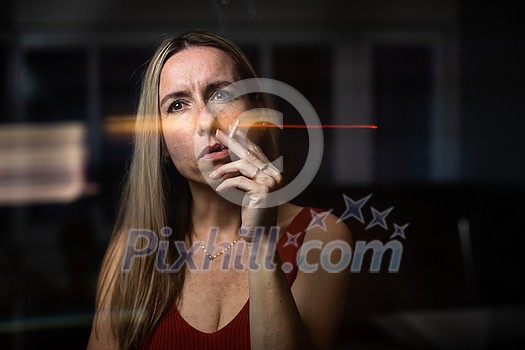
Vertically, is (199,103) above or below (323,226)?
above

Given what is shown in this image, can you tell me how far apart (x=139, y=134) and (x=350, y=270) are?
488 mm

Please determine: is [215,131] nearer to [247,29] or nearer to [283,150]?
[283,150]

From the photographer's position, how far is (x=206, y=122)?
1204mm

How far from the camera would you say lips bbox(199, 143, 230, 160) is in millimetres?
1210

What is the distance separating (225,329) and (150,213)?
0.26 m

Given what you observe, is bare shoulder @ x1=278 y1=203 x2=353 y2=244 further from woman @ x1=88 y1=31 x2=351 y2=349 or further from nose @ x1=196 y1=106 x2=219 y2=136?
nose @ x1=196 y1=106 x2=219 y2=136

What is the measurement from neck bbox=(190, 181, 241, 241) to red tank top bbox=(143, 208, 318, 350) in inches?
3.7

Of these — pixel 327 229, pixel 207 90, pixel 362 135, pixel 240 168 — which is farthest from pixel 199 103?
pixel 362 135

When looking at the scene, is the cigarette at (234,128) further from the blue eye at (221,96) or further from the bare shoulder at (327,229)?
the bare shoulder at (327,229)

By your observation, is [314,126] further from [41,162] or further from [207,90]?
[41,162]

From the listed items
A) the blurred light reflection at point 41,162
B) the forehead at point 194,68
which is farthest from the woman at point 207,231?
the blurred light reflection at point 41,162

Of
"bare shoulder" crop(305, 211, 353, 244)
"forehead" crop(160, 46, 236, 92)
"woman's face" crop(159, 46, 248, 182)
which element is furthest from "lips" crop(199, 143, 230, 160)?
"bare shoulder" crop(305, 211, 353, 244)

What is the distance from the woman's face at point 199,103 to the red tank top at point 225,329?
0.62 feet

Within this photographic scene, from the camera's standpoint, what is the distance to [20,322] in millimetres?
1840
